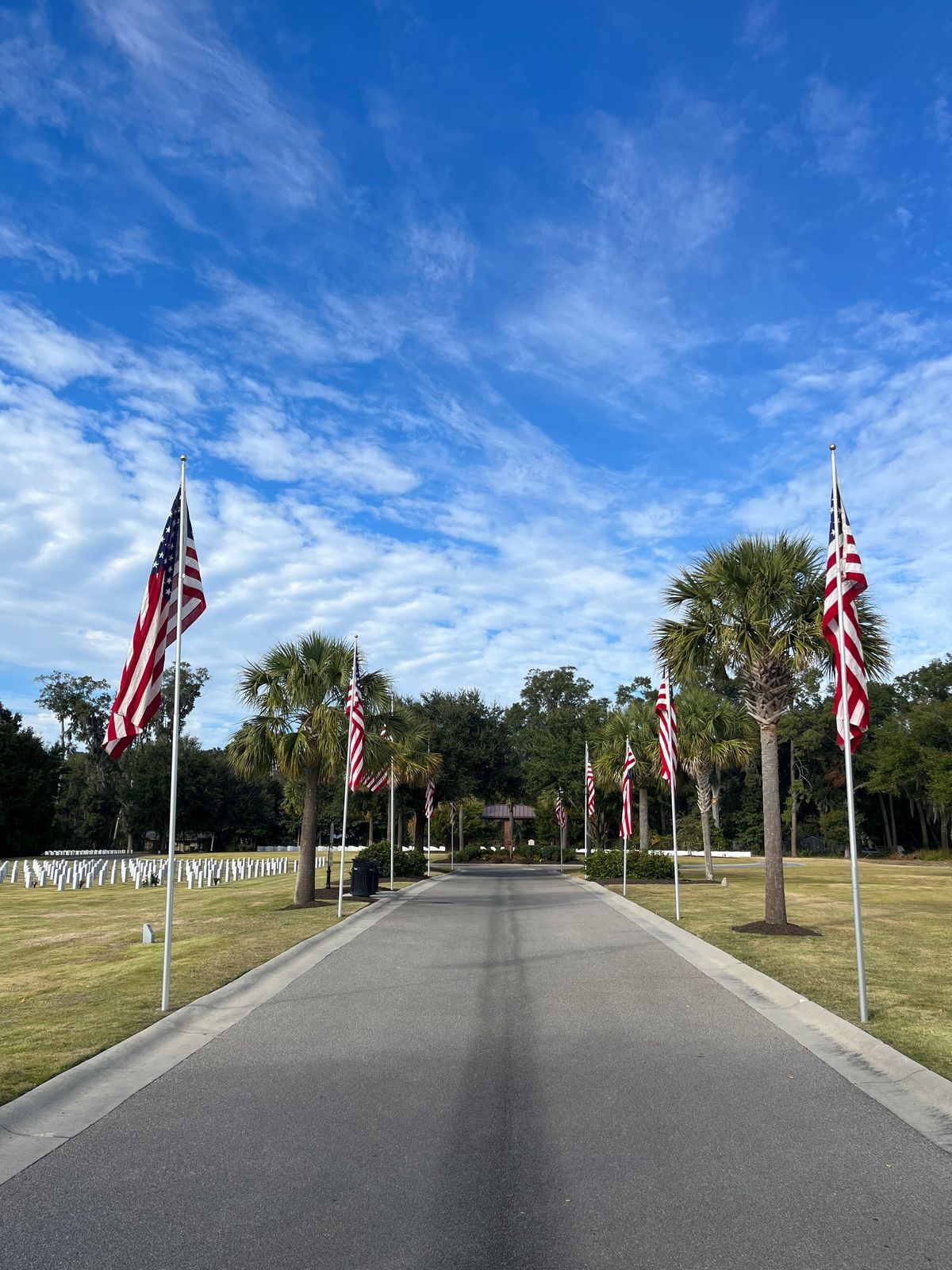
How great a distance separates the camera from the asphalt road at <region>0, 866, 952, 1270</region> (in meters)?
4.18

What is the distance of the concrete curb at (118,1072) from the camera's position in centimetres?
552

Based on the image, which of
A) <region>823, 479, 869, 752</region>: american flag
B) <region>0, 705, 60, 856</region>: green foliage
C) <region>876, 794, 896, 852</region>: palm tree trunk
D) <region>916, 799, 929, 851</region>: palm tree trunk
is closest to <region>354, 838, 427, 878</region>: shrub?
<region>823, 479, 869, 752</region>: american flag

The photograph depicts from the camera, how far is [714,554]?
16.8m

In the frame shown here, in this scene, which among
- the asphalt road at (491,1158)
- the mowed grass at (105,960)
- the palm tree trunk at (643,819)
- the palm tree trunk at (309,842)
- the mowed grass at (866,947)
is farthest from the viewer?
the palm tree trunk at (643,819)

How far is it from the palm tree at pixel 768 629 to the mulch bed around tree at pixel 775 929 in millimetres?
130

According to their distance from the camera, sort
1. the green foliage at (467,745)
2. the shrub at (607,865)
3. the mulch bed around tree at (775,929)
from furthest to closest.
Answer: the green foliage at (467,745) → the shrub at (607,865) → the mulch bed around tree at (775,929)

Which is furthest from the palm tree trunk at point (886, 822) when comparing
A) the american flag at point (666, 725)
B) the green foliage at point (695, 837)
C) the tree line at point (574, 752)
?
the american flag at point (666, 725)

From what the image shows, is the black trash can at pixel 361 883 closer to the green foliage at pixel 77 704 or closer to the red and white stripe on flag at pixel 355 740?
the red and white stripe on flag at pixel 355 740

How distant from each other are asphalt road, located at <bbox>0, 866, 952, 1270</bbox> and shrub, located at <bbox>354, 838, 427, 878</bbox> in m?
23.0

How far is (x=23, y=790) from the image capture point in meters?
56.7

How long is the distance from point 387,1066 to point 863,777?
71213 mm

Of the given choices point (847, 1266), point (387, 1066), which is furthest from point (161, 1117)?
point (847, 1266)

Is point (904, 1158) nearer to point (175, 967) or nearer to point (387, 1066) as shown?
point (387, 1066)

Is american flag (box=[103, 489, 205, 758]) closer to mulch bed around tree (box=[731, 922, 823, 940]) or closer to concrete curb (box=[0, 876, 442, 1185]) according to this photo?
concrete curb (box=[0, 876, 442, 1185])
